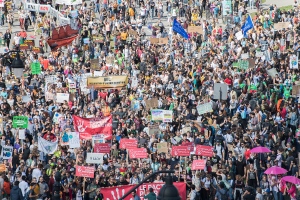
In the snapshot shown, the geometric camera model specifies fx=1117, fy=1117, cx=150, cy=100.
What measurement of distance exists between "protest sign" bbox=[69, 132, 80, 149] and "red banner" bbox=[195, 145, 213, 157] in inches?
144

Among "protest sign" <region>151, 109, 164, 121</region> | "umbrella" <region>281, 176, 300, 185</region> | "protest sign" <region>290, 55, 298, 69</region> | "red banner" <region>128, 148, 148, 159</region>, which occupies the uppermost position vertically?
"protest sign" <region>290, 55, 298, 69</region>

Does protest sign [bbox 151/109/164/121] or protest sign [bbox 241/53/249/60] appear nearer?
protest sign [bbox 151/109/164/121]

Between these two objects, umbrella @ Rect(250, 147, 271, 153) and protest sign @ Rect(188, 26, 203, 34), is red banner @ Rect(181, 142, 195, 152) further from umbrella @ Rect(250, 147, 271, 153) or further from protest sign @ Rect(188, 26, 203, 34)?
protest sign @ Rect(188, 26, 203, 34)

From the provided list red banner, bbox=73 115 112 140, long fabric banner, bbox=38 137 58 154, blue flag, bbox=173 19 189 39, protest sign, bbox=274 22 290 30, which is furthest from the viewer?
protest sign, bbox=274 22 290 30

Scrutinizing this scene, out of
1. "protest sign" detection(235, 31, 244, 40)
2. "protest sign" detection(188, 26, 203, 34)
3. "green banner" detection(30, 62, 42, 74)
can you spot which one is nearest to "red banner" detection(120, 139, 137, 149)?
"green banner" detection(30, 62, 42, 74)

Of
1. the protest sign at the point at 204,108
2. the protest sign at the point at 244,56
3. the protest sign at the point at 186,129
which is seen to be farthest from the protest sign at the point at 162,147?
the protest sign at the point at 244,56

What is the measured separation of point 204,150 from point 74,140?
3.97 metres

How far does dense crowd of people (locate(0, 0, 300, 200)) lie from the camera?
31938mm

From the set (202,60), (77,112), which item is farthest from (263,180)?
(202,60)

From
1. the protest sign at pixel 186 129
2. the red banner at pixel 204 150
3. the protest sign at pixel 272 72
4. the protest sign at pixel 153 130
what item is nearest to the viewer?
the red banner at pixel 204 150

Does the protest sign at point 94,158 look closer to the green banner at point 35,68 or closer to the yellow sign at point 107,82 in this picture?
the yellow sign at point 107,82

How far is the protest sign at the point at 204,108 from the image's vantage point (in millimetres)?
37469

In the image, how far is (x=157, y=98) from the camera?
4006 centimetres

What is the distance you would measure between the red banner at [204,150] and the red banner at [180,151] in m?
0.33
